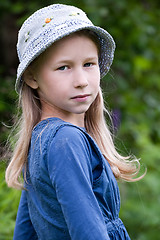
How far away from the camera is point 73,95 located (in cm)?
194

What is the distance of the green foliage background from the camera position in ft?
15.4

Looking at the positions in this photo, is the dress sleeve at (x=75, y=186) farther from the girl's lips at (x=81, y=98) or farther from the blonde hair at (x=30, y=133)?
the blonde hair at (x=30, y=133)

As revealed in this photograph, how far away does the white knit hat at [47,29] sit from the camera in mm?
1902

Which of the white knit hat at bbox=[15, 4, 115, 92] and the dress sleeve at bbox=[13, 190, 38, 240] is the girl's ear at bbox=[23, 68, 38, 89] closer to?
the white knit hat at bbox=[15, 4, 115, 92]

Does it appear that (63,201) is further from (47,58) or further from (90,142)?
(47,58)

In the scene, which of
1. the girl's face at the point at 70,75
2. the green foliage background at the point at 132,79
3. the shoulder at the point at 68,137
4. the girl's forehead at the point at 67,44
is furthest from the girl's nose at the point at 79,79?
the green foliage background at the point at 132,79

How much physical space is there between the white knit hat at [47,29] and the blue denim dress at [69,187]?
31 cm

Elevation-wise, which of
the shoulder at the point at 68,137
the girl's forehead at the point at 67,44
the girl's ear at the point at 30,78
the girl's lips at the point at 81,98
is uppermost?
the girl's forehead at the point at 67,44

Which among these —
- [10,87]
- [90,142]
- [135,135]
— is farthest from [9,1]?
[90,142]

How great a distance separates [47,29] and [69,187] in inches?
28.2

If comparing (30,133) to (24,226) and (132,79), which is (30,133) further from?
(132,79)

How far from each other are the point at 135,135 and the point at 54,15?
13.5ft

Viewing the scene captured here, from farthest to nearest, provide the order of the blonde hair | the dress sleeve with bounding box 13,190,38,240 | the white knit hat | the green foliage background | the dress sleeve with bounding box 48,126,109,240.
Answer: the green foliage background < the dress sleeve with bounding box 13,190,38,240 < the blonde hair < the white knit hat < the dress sleeve with bounding box 48,126,109,240

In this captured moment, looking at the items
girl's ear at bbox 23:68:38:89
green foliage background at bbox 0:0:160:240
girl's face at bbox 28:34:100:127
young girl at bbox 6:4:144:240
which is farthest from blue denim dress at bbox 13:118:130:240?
green foliage background at bbox 0:0:160:240
